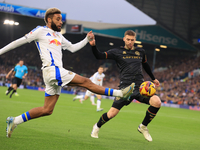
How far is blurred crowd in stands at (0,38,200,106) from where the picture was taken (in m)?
26.6

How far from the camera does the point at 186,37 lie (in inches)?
1486

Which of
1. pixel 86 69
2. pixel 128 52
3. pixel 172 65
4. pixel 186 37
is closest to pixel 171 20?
pixel 186 37

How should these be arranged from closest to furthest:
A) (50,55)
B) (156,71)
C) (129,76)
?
(50,55), (129,76), (156,71)

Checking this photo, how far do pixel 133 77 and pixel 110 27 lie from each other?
27286 millimetres

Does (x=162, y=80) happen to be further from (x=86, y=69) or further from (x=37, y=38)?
(x=37, y=38)

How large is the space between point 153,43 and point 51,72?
31003 millimetres

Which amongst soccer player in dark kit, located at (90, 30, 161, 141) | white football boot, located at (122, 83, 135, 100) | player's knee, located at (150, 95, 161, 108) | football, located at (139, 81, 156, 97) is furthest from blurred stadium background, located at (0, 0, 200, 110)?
white football boot, located at (122, 83, 135, 100)

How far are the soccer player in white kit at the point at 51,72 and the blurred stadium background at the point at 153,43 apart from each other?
19.7 meters

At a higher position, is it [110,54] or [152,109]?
[110,54]

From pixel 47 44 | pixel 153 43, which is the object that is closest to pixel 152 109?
pixel 47 44

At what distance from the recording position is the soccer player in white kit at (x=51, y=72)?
448 cm

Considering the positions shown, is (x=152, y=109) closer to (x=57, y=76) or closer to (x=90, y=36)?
(x=90, y=36)

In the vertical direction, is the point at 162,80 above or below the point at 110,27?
below

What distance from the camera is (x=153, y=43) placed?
34.2m
